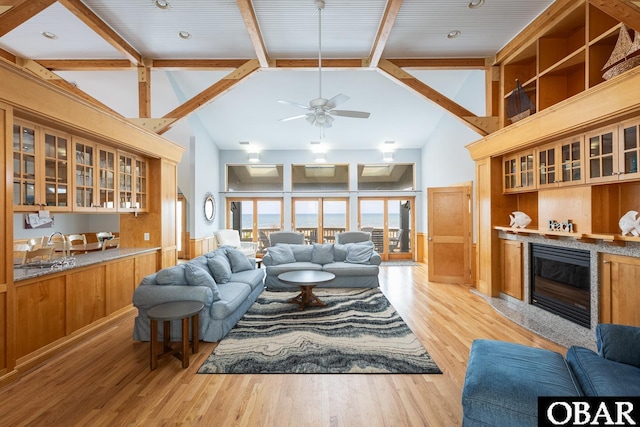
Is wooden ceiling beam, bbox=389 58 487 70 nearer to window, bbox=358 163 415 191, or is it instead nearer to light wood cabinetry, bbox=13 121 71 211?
window, bbox=358 163 415 191

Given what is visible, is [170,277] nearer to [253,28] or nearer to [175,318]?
[175,318]

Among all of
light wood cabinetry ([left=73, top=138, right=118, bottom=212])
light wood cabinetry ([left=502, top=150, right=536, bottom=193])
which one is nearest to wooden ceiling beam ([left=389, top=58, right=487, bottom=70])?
light wood cabinetry ([left=502, top=150, right=536, bottom=193])

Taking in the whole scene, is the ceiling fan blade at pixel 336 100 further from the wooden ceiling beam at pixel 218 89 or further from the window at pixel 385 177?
the window at pixel 385 177

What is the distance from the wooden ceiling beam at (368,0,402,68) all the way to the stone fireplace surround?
3.49m

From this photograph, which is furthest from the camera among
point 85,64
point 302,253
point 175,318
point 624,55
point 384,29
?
point 302,253

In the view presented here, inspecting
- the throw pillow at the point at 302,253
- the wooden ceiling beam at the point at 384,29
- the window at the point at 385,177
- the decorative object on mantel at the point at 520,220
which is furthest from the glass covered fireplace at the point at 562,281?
the window at the point at 385,177

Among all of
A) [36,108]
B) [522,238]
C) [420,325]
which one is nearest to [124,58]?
[36,108]

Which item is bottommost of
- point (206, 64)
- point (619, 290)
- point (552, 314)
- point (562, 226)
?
point (552, 314)

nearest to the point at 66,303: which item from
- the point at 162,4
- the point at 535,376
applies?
the point at 162,4

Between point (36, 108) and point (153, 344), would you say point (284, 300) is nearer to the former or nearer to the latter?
point (153, 344)

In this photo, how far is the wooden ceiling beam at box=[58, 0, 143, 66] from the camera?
3.39 meters

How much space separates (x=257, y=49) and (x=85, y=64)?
295 centimetres

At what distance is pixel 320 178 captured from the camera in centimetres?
914

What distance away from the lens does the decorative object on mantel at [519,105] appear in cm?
415
